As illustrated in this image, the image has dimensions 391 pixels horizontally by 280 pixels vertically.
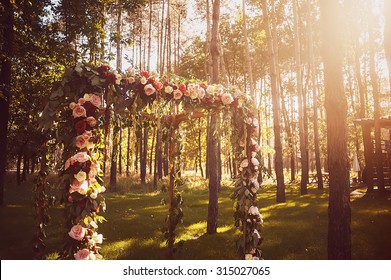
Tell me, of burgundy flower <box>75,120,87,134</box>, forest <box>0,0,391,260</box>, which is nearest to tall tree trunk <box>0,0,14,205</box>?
forest <box>0,0,391,260</box>

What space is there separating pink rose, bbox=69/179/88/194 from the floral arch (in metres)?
0.01

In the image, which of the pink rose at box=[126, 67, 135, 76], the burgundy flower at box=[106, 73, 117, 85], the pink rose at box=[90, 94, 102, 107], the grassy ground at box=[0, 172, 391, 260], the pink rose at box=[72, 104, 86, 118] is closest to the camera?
the pink rose at box=[72, 104, 86, 118]

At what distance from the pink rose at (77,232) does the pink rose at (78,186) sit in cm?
46

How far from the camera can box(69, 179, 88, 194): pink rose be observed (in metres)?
3.86

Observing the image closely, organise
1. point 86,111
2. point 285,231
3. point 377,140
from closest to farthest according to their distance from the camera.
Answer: point 86,111 → point 285,231 → point 377,140

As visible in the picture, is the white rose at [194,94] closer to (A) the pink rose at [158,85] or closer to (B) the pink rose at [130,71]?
(A) the pink rose at [158,85]

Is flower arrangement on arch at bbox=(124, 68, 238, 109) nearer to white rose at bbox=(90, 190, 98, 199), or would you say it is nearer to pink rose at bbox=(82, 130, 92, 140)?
pink rose at bbox=(82, 130, 92, 140)

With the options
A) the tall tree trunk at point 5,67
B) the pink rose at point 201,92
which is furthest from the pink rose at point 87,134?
the tall tree trunk at point 5,67

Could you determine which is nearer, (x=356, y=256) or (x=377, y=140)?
(x=356, y=256)

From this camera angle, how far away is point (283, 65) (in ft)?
91.3
